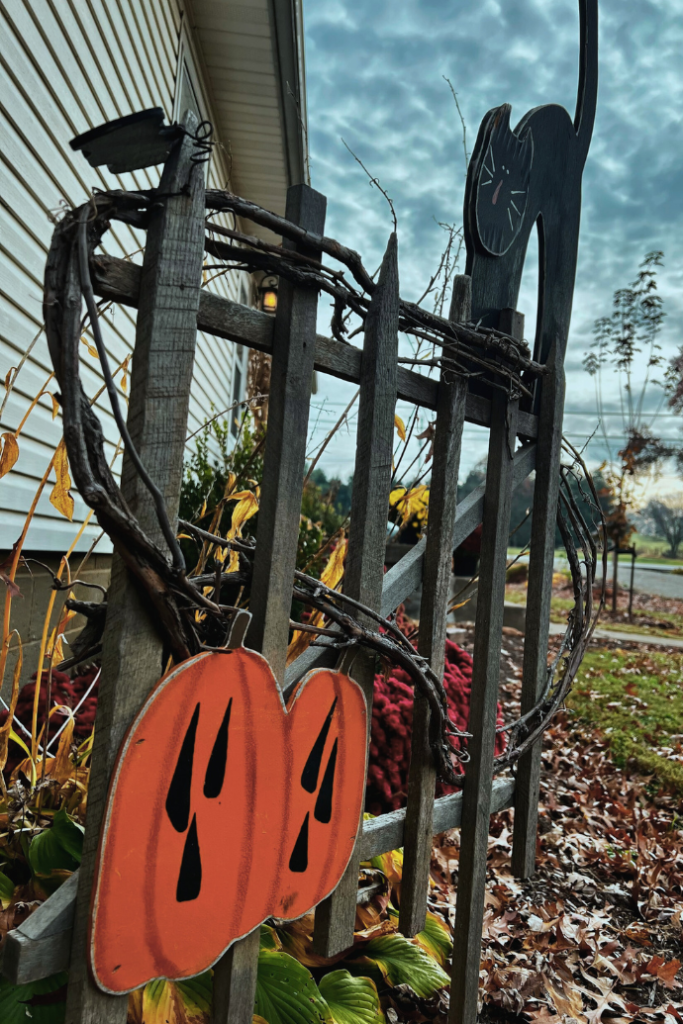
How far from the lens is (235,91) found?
22.2 ft


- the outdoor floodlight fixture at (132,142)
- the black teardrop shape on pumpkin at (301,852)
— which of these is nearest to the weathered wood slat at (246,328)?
the outdoor floodlight fixture at (132,142)

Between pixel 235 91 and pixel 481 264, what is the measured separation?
6.07m

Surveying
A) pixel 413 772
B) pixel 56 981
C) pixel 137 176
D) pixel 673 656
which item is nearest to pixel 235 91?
pixel 137 176

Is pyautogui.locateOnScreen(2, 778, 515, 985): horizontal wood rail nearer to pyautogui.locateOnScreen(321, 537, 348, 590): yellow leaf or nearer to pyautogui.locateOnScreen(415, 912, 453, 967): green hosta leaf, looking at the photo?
pyautogui.locateOnScreen(321, 537, 348, 590): yellow leaf

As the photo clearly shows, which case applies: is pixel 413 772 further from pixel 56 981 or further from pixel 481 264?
pixel 481 264

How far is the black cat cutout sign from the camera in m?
2.02

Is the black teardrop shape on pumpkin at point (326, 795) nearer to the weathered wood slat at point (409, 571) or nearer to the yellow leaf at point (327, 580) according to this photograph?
the weathered wood slat at point (409, 571)

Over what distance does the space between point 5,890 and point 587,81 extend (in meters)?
3.47

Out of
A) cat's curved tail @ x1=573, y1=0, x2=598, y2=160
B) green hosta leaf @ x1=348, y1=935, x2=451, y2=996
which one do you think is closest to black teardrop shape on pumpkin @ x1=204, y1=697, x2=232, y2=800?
green hosta leaf @ x1=348, y1=935, x2=451, y2=996

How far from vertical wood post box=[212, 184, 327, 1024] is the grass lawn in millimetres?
3466

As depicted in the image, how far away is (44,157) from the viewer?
3410 millimetres

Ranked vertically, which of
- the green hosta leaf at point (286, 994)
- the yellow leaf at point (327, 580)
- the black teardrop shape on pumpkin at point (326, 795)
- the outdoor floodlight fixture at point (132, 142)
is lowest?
the green hosta leaf at point (286, 994)

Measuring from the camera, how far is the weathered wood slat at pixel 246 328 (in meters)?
1.23

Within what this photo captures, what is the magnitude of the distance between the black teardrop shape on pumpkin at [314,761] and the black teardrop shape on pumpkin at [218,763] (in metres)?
0.25
